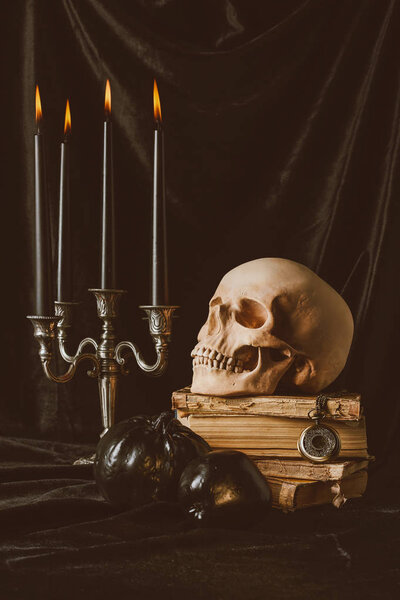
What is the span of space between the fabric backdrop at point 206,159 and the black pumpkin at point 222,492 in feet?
2.82

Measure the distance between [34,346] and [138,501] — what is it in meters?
1.13

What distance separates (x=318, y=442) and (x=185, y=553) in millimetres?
513

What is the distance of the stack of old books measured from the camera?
5.96ft

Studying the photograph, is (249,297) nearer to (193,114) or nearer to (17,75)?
(193,114)

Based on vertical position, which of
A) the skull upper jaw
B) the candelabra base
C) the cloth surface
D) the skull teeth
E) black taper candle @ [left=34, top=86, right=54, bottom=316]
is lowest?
the cloth surface

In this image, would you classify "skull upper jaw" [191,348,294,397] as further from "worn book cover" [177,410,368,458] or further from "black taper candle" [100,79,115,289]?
"black taper candle" [100,79,115,289]

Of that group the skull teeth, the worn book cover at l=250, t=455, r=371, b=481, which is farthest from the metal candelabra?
the worn book cover at l=250, t=455, r=371, b=481

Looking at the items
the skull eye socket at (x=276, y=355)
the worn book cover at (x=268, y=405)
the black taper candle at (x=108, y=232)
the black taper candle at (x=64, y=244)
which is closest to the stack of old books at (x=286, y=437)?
the worn book cover at (x=268, y=405)

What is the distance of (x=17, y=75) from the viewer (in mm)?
2650

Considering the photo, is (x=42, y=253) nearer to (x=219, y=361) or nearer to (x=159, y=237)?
(x=159, y=237)

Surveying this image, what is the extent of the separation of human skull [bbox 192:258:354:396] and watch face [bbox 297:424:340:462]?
15 cm

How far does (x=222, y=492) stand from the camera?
1.58 metres

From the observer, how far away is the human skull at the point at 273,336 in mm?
1910

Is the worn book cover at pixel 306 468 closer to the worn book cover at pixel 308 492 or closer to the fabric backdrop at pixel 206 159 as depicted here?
the worn book cover at pixel 308 492
